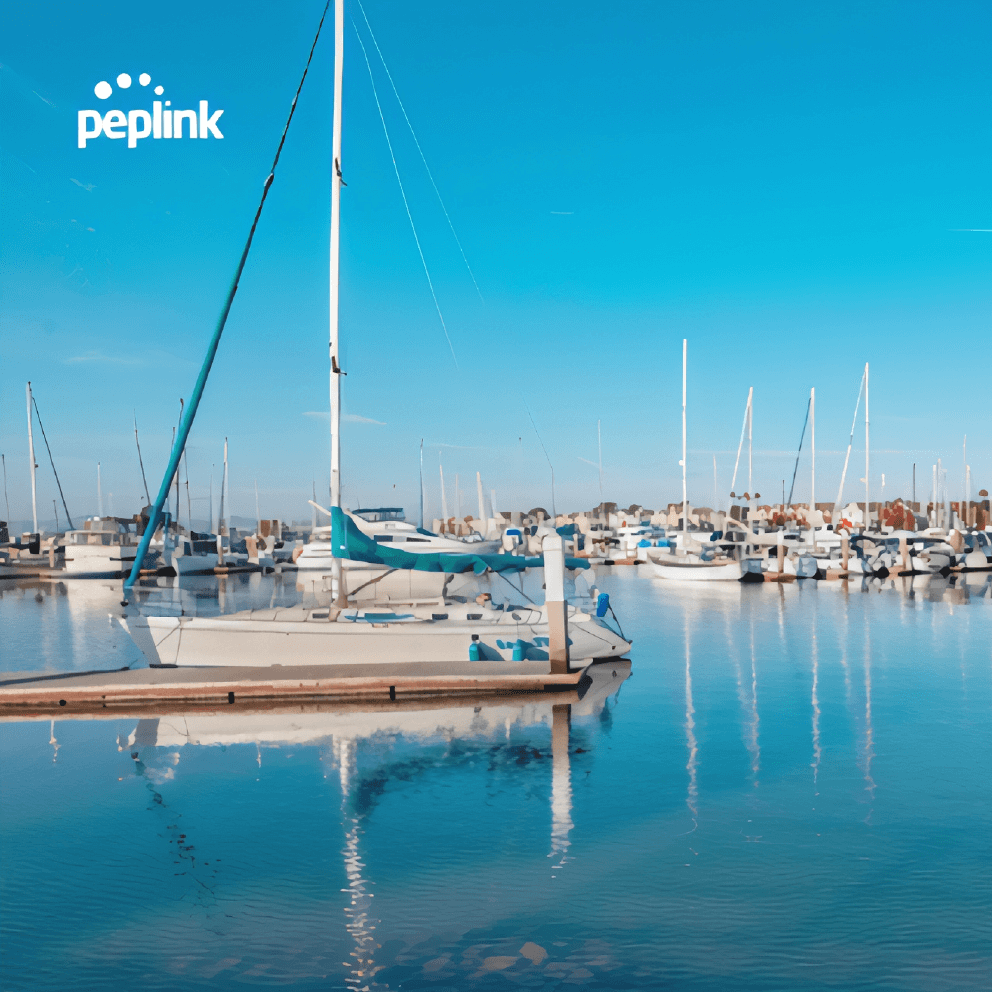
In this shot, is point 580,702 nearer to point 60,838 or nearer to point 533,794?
point 533,794

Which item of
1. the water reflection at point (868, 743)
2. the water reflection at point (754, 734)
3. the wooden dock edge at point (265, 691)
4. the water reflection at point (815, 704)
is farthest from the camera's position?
the wooden dock edge at point (265, 691)

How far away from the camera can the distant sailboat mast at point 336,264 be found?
2145cm

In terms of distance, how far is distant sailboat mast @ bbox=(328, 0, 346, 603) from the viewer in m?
21.5

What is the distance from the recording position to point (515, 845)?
12539mm

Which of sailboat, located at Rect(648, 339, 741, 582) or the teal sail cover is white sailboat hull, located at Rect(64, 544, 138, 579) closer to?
sailboat, located at Rect(648, 339, 741, 582)

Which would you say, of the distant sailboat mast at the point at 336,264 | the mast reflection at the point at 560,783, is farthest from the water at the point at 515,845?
the distant sailboat mast at the point at 336,264

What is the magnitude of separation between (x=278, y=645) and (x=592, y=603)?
1035 centimetres

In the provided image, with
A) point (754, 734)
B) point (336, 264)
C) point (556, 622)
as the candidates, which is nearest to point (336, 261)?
point (336, 264)

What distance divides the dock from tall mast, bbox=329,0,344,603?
3.36 metres

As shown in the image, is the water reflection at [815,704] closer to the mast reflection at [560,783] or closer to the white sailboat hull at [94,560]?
the mast reflection at [560,783]

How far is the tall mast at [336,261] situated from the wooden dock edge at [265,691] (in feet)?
11.6

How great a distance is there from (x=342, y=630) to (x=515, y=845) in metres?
10.5

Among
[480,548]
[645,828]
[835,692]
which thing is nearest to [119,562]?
[480,548]

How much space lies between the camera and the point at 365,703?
67.9 ft
